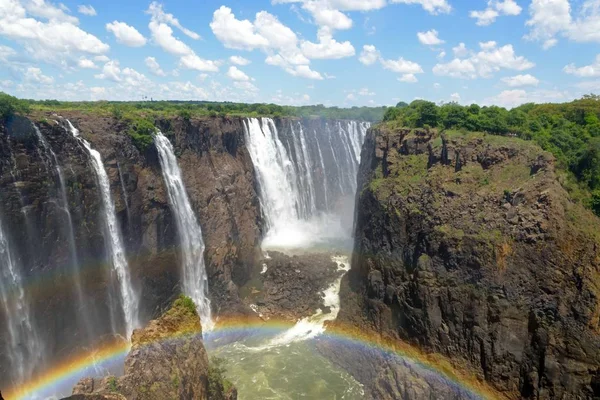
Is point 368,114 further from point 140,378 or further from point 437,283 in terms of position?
point 140,378

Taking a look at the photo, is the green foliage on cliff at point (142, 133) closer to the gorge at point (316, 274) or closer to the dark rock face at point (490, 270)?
the gorge at point (316, 274)

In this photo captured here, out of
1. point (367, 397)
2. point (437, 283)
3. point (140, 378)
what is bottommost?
point (367, 397)

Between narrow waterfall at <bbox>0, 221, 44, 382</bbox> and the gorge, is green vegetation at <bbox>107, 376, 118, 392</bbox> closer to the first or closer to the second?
the gorge

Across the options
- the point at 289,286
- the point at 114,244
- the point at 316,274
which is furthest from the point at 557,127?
the point at 114,244

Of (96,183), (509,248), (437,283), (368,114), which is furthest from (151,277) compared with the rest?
(368,114)

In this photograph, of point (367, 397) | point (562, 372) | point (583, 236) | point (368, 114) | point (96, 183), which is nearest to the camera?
point (562, 372)

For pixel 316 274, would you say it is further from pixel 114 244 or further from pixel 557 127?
pixel 557 127

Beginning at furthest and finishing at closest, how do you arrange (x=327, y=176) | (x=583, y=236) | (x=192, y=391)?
(x=327, y=176) → (x=583, y=236) → (x=192, y=391)
